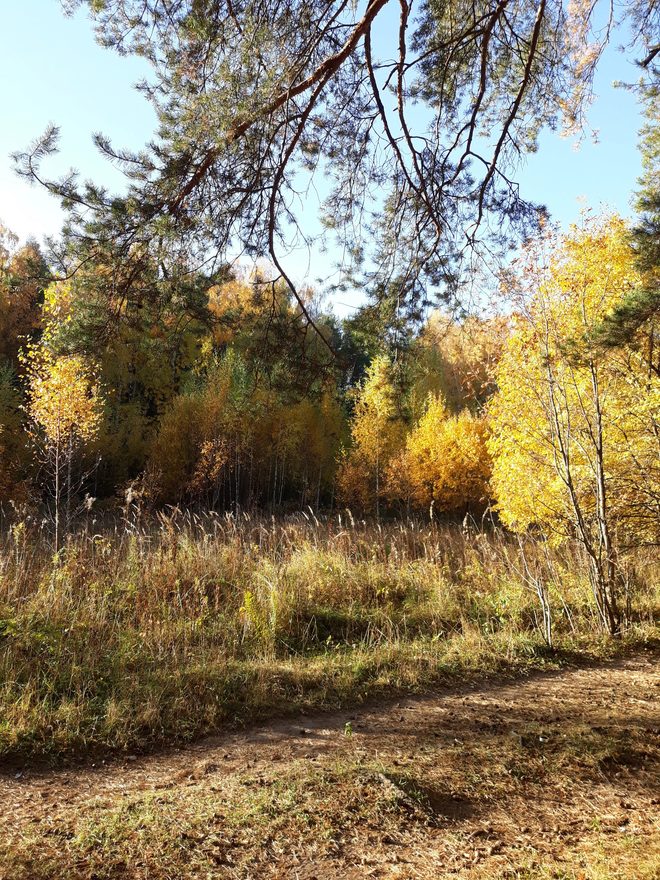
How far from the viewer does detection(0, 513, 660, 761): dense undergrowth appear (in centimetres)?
382

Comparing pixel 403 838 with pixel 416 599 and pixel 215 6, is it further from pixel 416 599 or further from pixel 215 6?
pixel 215 6

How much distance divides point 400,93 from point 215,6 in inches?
57.6

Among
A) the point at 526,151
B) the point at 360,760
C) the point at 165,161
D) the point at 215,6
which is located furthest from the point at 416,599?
the point at 215,6

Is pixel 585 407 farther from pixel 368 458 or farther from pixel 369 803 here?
pixel 368 458

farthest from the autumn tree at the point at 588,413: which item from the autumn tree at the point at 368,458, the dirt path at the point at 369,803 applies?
the autumn tree at the point at 368,458

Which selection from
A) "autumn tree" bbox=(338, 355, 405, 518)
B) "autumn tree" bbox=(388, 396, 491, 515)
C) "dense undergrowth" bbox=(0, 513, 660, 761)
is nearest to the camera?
"dense undergrowth" bbox=(0, 513, 660, 761)

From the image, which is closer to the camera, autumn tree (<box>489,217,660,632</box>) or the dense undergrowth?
the dense undergrowth

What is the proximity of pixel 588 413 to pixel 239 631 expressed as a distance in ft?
16.9

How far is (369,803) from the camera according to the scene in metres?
2.73

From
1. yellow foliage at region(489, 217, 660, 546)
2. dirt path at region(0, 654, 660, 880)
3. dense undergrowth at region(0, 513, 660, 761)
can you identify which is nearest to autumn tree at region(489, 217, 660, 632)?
yellow foliage at region(489, 217, 660, 546)

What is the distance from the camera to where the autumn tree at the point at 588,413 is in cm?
592

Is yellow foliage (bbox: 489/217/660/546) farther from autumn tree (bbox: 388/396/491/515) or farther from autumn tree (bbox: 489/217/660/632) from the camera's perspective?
autumn tree (bbox: 388/396/491/515)

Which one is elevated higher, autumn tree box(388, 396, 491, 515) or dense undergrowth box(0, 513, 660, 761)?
autumn tree box(388, 396, 491, 515)

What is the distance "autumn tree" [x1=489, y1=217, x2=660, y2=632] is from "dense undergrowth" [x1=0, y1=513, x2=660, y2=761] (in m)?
0.69
